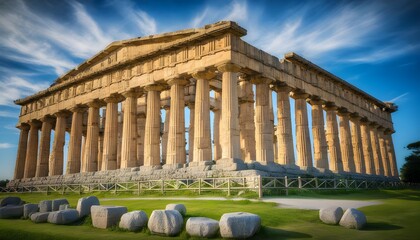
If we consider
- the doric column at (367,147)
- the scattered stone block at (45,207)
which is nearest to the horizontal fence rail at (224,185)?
the scattered stone block at (45,207)

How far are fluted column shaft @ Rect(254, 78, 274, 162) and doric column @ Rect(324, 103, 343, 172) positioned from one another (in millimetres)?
10700

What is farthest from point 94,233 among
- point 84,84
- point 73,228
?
point 84,84

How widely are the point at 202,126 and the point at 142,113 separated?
16.7 m

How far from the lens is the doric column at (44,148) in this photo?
40031mm

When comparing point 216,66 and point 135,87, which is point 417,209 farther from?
point 135,87

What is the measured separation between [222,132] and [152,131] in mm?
7779

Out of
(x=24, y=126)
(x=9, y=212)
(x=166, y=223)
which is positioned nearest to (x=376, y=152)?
(x=166, y=223)

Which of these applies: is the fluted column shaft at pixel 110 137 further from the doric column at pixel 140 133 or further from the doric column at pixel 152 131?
the doric column at pixel 140 133

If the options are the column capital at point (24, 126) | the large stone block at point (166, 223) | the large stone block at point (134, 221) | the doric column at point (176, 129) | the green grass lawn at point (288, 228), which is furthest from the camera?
the column capital at point (24, 126)

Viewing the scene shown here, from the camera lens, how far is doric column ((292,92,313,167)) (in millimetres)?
30219

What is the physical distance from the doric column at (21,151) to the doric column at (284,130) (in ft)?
111

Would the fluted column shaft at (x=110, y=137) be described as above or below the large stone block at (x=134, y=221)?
above

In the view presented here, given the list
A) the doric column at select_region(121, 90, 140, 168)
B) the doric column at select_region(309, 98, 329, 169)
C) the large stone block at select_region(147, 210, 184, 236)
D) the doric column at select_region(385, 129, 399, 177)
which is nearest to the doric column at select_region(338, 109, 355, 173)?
the doric column at select_region(309, 98, 329, 169)

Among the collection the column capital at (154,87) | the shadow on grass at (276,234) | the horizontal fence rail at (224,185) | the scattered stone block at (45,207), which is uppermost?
the column capital at (154,87)
